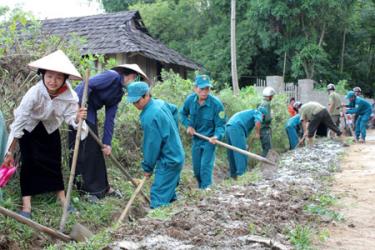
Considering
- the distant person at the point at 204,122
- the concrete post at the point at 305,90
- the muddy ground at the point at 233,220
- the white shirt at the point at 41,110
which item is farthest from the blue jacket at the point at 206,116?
the concrete post at the point at 305,90

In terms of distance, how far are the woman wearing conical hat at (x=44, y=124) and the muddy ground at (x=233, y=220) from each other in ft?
4.26

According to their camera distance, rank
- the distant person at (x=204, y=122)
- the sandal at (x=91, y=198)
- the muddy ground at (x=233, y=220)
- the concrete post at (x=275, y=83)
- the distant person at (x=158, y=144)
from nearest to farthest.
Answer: the muddy ground at (x=233, y=220) → the distant person at (x=158, y=144) → the sandal at (x=91, y=198) → the distant person at (x=204, y=122) → the concrete post at (x=275, y=83)

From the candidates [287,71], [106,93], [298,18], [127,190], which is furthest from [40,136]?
[287,71]

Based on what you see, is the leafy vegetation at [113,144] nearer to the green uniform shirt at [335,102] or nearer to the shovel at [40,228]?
the shovel at [40,228]

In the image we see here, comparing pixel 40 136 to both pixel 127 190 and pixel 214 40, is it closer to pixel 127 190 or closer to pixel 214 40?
pixel 127 190

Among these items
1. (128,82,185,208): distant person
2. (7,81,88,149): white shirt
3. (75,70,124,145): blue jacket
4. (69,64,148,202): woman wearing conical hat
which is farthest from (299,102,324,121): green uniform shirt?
(7,81,88,149): white shirt

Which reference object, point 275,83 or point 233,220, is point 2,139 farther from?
point 275,83

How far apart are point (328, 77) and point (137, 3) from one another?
13.1m

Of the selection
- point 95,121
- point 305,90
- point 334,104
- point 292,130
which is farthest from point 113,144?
point 305,90

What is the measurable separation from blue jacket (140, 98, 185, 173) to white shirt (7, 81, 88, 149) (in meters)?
0.73

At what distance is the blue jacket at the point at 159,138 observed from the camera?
492 cm

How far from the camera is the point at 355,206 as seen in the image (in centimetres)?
517

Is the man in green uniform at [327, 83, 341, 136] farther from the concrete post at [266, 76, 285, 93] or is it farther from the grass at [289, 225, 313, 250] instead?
the grass at [289, 225, 313, 250]

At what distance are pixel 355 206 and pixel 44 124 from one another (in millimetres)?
3305
